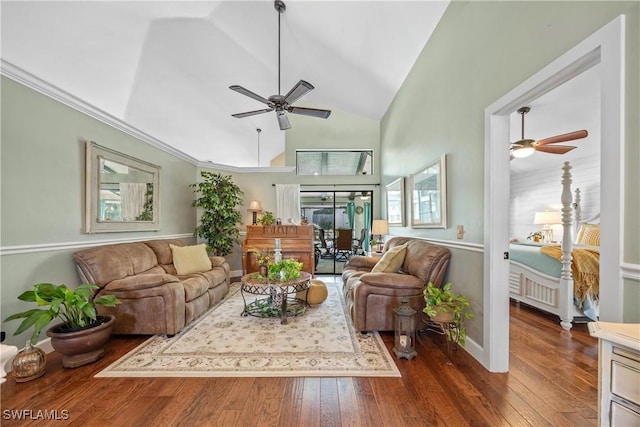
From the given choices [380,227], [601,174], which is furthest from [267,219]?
[601,174]

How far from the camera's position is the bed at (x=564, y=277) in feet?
9.61

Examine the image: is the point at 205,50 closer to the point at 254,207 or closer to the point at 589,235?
the point at 254,207

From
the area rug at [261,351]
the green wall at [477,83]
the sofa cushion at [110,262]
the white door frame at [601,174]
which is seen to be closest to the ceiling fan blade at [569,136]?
the green wall at [477,83]

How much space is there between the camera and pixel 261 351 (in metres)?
2.42

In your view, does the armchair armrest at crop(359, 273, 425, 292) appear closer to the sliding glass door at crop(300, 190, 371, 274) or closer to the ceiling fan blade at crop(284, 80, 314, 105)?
the ceiling fan blade at crop(284, 80, 314, 105)

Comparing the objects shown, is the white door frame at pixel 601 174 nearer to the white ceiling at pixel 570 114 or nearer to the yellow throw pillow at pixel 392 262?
the yellow throw pillow at pixel 392 262

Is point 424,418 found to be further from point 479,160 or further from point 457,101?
point 457,101

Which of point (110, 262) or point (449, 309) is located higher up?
point (110, 262)

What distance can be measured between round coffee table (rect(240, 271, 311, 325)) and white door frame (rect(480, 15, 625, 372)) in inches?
75.0

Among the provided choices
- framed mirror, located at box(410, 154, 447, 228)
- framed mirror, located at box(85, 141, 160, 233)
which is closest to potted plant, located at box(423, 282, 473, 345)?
framed mirror, located at box(410, 154, 447, 228)

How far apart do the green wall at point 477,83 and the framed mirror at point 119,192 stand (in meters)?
3.99

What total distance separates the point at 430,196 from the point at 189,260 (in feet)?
Answer: 11.2

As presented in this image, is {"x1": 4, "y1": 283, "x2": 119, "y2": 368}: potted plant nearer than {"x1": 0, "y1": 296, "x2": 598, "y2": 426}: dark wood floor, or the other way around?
{"x1": 0, "y1": 296, "x2": 598, "y2": 426}: dark wood floor

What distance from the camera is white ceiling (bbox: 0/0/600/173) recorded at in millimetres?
2725
